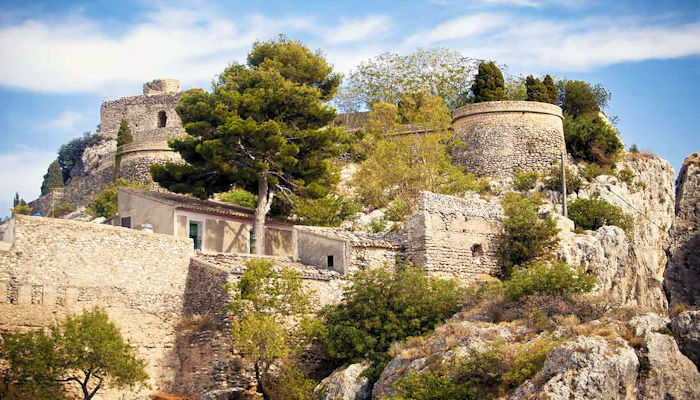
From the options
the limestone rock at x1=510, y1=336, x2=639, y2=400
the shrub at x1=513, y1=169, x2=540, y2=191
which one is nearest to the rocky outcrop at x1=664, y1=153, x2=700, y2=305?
the limestone rock at x1=510, y1=336, x2=639, y2=400

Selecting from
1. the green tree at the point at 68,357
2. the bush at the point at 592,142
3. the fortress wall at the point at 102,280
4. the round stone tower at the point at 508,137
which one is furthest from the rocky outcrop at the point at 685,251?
the bush at the point at 592,142

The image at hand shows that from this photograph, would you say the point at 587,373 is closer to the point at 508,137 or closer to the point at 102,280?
the point at 102,280

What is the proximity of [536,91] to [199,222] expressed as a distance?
24477 millimetres

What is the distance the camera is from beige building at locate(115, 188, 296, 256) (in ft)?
95.3

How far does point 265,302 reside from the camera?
902 inches

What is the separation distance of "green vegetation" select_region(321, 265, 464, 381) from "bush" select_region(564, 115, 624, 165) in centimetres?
2375

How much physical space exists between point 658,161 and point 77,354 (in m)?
34.6

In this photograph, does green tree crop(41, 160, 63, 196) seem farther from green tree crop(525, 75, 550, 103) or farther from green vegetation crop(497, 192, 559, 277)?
green vegetation crop(497, 192, 559, 277)

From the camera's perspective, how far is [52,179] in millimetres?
59969

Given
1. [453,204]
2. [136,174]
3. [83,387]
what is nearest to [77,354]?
[83,387]

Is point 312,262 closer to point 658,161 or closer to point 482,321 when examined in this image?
point 482,321

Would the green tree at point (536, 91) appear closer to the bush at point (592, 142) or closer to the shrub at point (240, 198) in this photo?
the bush at point (592, 142)

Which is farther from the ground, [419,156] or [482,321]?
[419,156]

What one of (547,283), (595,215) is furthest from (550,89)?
(547,283)
